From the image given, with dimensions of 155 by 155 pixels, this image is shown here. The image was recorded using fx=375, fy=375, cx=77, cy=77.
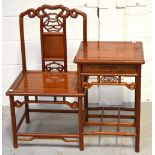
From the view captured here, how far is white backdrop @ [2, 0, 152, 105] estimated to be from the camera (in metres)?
3.12

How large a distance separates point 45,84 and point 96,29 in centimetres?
79

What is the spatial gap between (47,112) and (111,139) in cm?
60

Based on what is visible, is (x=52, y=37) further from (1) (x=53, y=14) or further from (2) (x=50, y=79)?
(2) (x=50, y=79)

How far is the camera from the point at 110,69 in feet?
8.03

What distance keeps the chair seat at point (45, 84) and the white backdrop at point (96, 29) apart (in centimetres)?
45

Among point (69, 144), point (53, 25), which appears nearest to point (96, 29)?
point (53, 25)

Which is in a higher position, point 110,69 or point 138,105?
point 110,69

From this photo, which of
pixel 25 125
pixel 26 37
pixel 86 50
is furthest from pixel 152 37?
pixel 25 125

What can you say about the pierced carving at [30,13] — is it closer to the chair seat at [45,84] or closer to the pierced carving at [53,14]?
the pierced carving at [53,14]

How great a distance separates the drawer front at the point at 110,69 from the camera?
7.97 ft

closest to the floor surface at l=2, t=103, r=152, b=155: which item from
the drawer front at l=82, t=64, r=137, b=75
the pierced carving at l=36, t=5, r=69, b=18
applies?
the drawer front at l=82, t=64, r=137, b=75

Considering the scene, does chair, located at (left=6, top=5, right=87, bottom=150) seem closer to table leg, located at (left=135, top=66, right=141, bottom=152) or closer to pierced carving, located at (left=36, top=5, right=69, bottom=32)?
pierced carving, located at (left=36, top=5, right=69, bottom=32)

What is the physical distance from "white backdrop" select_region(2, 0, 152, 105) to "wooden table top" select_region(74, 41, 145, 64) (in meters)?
0.39

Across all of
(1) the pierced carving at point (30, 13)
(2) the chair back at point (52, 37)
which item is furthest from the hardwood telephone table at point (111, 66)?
(1) the pierced carving at point (30, 13)
